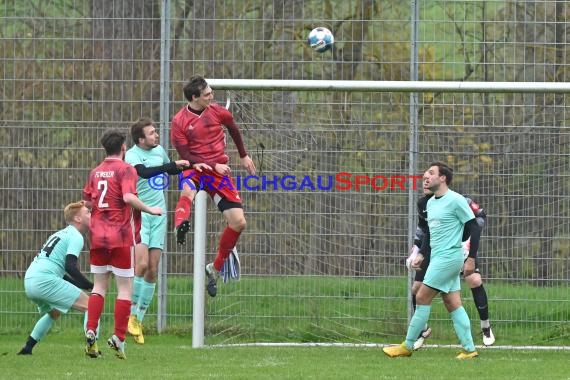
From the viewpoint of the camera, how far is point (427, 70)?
14.3 meters

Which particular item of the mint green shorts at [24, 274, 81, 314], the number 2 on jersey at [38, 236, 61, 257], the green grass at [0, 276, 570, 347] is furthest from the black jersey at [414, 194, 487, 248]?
the number 2 on jersey at [38, 236, 61, 257]

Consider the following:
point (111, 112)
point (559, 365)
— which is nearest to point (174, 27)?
point (111, 112)

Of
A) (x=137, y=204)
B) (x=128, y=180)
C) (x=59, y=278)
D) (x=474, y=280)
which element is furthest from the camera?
(x=474, y=280)

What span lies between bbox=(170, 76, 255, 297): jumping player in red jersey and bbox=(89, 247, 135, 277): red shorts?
2.78ft

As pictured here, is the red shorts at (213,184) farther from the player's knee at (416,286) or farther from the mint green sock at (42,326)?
the player's knee at (416,286)

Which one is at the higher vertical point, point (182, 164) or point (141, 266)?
point (182, 164)

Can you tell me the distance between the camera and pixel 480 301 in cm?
1291

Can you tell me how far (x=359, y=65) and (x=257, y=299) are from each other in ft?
9.23

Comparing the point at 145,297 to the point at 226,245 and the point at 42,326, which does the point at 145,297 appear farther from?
the point at 42,326

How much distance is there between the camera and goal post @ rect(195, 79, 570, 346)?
13.5m

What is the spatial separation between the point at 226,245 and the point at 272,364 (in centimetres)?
172

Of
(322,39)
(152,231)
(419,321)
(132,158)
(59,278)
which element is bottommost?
(419,321)

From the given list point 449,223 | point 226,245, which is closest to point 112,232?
point 226,245

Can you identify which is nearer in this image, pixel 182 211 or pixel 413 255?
pixel 182 211
